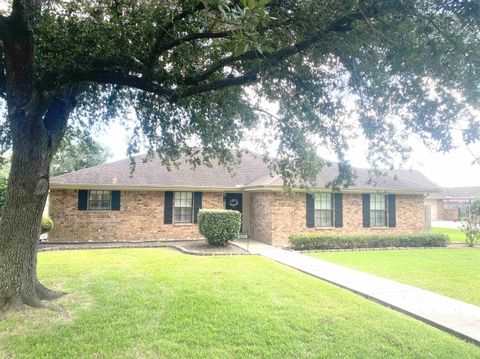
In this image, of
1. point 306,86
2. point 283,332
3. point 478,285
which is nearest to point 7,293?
point 283,332

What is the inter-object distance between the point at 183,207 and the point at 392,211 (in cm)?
1010

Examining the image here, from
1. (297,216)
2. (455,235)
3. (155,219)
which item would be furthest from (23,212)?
(455,235)

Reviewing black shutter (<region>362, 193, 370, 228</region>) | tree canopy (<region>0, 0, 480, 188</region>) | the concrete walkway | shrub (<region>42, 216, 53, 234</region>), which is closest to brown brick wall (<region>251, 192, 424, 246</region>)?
black shutter (<region>362, 193, 370, 228</region>)

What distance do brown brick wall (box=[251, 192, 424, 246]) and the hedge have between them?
1.14 meters

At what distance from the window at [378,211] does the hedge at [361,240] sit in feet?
5.91

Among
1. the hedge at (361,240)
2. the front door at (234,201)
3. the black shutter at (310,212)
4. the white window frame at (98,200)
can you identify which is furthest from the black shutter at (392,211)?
the white window frame at (98,200)

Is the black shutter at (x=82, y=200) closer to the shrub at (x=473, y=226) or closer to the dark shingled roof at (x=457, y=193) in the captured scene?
the shrub at (x=473, y=226)

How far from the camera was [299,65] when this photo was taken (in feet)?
20.3

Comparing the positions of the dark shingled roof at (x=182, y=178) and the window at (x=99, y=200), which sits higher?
the dark shingled roof at (x=182, y=178)

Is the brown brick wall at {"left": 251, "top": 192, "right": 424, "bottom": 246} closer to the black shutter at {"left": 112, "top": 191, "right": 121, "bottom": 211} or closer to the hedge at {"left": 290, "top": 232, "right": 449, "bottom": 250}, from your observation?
the hedge at {"left": 290, "top": 232, "right": 449, "bottom": 250}

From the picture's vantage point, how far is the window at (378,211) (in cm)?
1708

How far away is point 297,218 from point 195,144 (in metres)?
8.15

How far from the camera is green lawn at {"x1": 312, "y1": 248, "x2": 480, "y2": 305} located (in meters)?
7.97

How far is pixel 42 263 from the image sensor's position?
388 inches
